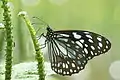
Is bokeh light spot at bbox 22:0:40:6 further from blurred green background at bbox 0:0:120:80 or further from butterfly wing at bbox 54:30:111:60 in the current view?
butterfly wing at bbox 54:30:111:60

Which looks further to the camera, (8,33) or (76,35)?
(76,35)

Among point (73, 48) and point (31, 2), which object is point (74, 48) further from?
point (31, 2)

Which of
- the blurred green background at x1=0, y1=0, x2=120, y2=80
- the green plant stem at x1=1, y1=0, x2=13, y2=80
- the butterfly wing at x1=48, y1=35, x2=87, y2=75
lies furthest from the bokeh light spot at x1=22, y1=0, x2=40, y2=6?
the green plant stem at x1=1, y1=0, x2=13, y2=80

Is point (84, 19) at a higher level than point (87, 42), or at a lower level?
higher

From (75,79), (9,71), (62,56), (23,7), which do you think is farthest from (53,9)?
→ (9,71)

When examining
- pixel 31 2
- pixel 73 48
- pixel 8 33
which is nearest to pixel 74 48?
pixel 73 48

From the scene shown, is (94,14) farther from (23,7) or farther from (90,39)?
(90,39)

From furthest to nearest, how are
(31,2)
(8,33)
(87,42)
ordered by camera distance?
(31,2), (87,42), (8,33)
